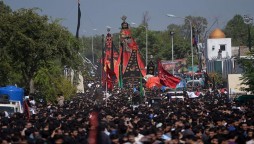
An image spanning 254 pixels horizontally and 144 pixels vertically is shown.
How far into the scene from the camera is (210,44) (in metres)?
93.3

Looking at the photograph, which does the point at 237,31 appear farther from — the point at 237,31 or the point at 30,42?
the point at 30,42

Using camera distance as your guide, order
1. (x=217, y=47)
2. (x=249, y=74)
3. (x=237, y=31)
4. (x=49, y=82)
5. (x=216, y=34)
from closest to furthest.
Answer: (x=249, y=74), (x=49, y=82), (x=217, y=47), (x=216, y=34), (x=237, y=31)

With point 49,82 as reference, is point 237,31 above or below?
above

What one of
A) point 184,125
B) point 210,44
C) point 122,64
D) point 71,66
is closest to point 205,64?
point 210,44

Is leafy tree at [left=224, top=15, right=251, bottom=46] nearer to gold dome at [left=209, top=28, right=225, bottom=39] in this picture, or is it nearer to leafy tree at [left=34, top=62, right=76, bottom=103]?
gold dome at [left=209, top=28, right=225, bottom=39]

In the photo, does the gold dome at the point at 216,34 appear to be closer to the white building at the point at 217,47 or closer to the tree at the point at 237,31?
the white building at the point at 217,47

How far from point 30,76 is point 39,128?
75.1ft

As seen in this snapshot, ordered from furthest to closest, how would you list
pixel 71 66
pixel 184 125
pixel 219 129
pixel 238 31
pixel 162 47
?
pixel 238 31 → pixel 162 47 → pixel 71 66 → pixel 184 125 → pixel 219 129

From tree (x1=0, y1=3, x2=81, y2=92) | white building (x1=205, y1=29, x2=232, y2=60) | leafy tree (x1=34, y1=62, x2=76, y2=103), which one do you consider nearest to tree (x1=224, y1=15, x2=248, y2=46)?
white building (x1=205, y1=29, x2=232, y2=60)

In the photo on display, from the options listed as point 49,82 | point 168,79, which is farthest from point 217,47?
point 168,79

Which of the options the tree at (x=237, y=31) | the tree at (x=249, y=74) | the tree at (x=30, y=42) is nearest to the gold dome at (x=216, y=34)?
the tree at (x=237, y=31)

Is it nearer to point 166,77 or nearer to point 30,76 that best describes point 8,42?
point 30,76

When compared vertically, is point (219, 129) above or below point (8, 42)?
below

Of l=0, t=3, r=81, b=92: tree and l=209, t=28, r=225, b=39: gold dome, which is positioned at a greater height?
l=209, t=28, r=225, b=39: gold dome
